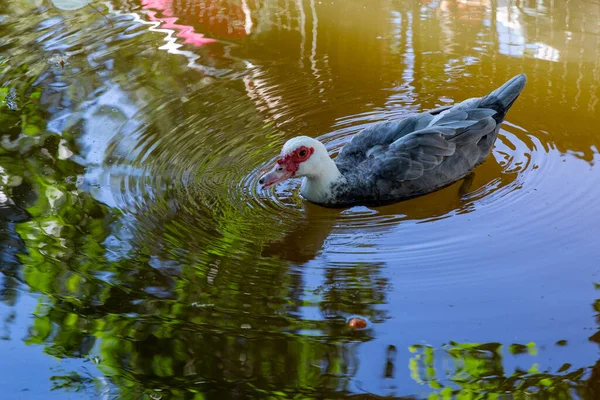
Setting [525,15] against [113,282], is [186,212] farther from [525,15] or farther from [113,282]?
[525,15]

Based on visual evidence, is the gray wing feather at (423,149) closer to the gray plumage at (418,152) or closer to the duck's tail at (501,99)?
the gray plumage at (418,152)

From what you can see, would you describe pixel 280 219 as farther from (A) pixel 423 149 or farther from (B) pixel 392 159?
(A) pixel 423 149

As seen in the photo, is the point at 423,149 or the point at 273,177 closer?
the point at 273,177

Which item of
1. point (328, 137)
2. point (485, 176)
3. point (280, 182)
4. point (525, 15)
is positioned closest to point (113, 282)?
point (280, 182)

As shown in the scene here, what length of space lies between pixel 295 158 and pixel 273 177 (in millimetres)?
222

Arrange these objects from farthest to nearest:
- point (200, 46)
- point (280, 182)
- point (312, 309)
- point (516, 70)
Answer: point (200, 46) → point (516, 70) → point (280, 182) → point (312, 309)

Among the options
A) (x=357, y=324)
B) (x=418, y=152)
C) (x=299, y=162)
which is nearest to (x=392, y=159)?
(x=418, y=152)

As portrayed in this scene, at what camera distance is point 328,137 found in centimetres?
652

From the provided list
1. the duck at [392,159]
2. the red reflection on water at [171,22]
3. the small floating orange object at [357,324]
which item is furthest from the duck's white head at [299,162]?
the red reflection on water at [171,22]

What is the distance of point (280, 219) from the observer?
5402 millimetres

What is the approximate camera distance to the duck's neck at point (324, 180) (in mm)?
5676

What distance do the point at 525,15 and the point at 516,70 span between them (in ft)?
4.92

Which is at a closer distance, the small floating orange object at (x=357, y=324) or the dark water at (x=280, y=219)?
the dark water at (x=280, y=219)

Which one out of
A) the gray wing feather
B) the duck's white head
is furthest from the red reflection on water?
the gray wing feather
